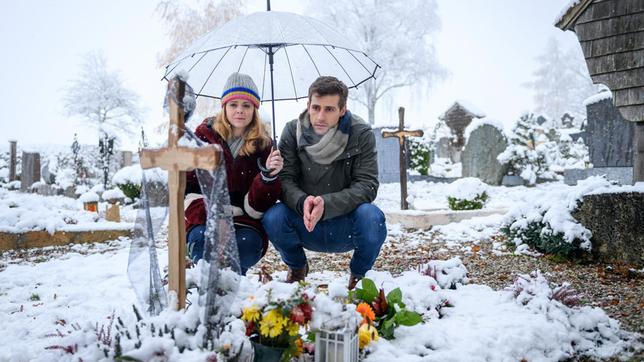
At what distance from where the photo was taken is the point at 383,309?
222 centimetres

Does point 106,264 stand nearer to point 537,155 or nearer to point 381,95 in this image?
point 537,155

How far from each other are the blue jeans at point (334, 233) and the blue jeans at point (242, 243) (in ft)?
0.39

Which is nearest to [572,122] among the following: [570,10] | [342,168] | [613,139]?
[613,139]

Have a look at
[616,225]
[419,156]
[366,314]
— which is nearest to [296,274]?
[366,314]

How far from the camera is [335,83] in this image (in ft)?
8.87

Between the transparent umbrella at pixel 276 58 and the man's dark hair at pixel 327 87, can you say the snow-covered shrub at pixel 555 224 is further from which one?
the man's dark hair at pixel 327 87

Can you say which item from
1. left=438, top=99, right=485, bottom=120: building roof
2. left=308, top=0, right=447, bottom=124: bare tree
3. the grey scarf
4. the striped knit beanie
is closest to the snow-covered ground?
the grey scarf

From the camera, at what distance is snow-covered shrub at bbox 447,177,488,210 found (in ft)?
23.3

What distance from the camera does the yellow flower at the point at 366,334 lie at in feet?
6.07

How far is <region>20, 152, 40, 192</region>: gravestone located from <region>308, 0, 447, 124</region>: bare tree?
14904 millimetres

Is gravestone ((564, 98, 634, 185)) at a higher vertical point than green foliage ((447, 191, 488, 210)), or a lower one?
higher

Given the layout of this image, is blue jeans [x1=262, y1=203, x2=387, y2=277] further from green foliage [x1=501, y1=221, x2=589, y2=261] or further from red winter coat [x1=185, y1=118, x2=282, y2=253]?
green foliage [x1=501, y1=221, x2=589, y2=261]

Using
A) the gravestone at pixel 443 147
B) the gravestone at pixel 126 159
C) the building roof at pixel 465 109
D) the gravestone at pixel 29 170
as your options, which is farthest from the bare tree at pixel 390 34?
the gravestone at pixel 29 170

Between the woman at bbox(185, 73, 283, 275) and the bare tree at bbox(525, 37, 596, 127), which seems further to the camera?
the bare tree at bbox(525, 37, 596, 127)
